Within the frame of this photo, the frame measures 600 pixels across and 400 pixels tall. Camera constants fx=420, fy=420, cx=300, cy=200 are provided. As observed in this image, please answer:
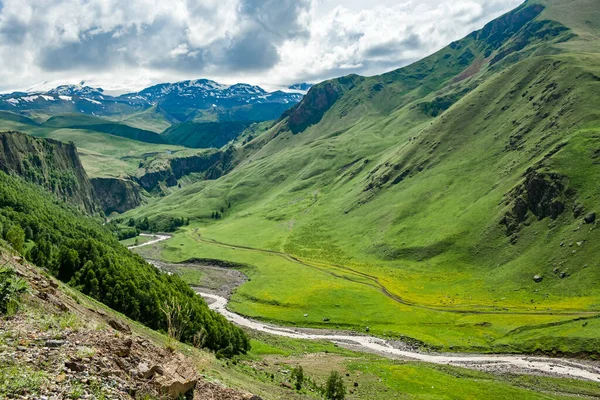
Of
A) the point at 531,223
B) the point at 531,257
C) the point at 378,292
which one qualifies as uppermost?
the point at 531,223

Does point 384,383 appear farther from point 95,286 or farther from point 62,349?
point 62,349

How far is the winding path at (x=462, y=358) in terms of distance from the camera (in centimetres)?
9688

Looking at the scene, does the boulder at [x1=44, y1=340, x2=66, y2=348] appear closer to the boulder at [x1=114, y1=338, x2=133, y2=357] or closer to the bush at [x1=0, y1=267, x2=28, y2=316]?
→ the boulder at [x1=114, y1=338, x2=133, y2=357]

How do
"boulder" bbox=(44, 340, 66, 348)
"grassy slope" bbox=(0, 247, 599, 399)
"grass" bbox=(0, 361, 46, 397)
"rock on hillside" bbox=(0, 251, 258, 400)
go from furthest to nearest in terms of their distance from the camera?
1. "grassy slope" bbox=(0, 247, 599, 399)
2. "boulder" bbox=(44, 340, 66, 348)
3. "rock on hillside" bbox=(0, 251, 258, 400)
4. "grass" bbox=(0, 361, 46, 397)

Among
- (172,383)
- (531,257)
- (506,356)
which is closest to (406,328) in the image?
(506,356)

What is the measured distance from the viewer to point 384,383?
80750mm

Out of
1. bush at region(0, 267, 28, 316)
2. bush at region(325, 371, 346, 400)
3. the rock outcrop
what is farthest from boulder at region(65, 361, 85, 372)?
the rock outcrop

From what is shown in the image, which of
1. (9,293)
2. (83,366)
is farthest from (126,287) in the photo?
(83,366)

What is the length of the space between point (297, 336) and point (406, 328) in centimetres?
3393

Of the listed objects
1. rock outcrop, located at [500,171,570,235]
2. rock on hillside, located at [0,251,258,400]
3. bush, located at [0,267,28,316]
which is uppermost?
rock outcrop, located at [500,171,570,235]

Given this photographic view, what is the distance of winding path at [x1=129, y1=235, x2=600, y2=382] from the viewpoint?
318 feet

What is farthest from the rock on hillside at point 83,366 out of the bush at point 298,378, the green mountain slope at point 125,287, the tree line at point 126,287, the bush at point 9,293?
the tree line at point 126,287

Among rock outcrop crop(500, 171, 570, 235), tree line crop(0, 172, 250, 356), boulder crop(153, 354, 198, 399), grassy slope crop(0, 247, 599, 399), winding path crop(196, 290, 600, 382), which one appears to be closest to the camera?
boulder crop(153, 354, 198, 399)

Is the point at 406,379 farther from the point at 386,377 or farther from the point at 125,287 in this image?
the point at 125,287
